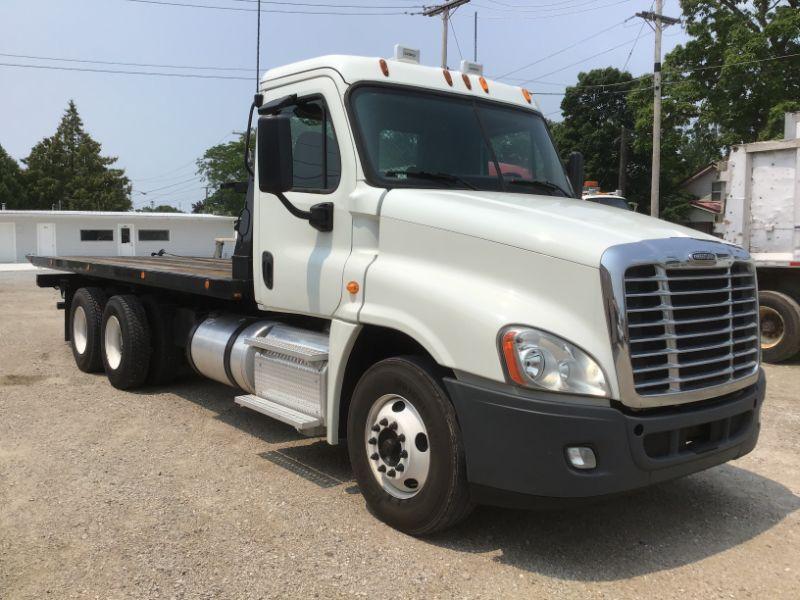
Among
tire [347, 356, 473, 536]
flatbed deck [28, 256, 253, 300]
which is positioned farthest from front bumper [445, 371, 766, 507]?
flatbed deck [28, 256, 253, 300]

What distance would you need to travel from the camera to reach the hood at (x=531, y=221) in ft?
11.8

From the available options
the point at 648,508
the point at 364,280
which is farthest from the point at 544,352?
the point at 648,508

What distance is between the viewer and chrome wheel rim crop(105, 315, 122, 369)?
25.2 ft

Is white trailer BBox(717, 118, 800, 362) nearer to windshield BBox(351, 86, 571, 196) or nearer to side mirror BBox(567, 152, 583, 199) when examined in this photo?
side mirror BBox(567, 152, 583, 199)

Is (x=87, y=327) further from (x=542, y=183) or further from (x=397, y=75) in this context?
(x=542, y=183)

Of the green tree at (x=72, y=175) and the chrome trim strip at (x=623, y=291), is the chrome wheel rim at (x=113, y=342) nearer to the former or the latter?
the chrome trim strip at (x=623, y=291)

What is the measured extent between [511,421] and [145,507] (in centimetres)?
241

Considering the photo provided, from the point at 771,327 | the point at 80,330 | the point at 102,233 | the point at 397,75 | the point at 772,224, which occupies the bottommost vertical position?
the point at 771,327

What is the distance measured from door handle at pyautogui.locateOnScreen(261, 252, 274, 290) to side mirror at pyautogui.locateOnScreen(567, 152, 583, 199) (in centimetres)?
236

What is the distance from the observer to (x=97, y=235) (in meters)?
36.7

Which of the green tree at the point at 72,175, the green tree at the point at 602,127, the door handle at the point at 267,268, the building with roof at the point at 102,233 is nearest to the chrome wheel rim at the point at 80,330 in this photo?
the door handle at the point at 267,268

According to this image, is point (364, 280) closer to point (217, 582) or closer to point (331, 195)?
point (331, 195)

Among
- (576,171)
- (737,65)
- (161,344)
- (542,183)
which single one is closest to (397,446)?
(542,183)

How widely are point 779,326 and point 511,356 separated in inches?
306
